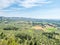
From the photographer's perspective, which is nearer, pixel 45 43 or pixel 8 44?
pixel 8 44

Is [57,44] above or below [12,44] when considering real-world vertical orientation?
below

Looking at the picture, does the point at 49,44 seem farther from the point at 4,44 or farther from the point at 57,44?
the point at 4,44

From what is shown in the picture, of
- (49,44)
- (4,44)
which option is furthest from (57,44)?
(4,44)

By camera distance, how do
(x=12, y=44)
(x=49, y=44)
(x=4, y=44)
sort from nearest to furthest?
(x=12, y=44) < (x=4, y=44) < (x=49, y=44)

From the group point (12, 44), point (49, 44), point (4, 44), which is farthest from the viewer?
point (49, 44)

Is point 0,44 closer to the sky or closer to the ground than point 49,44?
closer to the sky

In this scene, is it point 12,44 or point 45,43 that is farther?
point 45,43

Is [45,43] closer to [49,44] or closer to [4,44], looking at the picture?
[49,44]

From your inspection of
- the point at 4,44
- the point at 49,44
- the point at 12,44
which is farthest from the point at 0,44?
the point at 49,44
